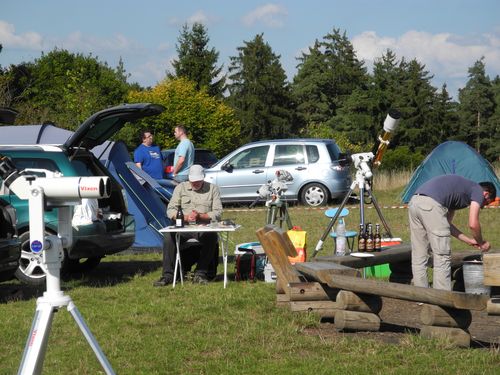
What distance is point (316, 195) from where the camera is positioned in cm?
2145

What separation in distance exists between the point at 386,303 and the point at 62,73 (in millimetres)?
46145

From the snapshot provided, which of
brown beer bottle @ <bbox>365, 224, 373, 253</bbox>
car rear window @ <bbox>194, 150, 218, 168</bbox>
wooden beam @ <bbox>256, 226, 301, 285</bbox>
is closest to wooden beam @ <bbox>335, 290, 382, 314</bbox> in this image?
wooden beam @ <bbox>256, 226, 301, 285</bbox>

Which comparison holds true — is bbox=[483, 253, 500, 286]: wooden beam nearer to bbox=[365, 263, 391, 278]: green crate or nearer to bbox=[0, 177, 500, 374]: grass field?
bbox=[0, 177, 500, 374]: grass field

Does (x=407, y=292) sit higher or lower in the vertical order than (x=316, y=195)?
lower

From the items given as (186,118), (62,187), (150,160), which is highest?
(186,118)

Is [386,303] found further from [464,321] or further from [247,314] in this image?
[464,321]

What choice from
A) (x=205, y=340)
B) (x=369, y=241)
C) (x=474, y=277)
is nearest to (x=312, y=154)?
(x=369, y=241)

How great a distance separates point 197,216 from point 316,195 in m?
11.1

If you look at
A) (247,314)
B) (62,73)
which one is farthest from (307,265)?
(62,73)

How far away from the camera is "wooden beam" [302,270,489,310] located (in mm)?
6613

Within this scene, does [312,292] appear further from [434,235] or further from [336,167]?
[336,167]

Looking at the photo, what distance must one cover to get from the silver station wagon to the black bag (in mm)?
10492

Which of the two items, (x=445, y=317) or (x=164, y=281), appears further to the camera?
(x=164, y=281)

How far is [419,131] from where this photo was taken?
62.3 metres
